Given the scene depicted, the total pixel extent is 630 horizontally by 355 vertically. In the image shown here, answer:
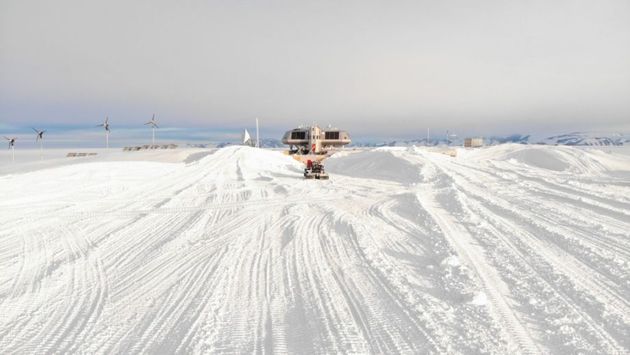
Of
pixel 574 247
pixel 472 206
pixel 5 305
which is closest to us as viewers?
pixel 5 305

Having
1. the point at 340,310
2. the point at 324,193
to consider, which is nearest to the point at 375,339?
the point at 340,310

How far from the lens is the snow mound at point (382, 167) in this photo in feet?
68.2

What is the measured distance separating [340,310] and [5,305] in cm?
448

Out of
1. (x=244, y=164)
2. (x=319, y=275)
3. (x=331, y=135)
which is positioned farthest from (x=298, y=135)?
(x=319, y=275)

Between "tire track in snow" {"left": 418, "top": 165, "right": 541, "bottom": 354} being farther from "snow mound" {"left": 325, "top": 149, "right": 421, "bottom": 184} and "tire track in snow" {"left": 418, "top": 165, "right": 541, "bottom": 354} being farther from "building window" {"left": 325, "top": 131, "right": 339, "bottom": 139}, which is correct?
"building window" {"left": 325, "top": 131, "right": 339, "bottom": 139}

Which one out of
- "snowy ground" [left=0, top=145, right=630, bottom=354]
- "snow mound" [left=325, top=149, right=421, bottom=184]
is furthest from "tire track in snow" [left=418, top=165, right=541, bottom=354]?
"snow mound" [left=325, top=149, right=421, bottom=184]

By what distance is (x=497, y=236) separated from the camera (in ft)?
26.1

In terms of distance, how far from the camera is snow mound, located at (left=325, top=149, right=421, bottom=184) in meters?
20.8

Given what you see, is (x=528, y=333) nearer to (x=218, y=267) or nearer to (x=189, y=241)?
(x=218, y=267)

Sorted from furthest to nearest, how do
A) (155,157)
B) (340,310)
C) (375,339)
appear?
(155,157) < (340,310) < (375,339)

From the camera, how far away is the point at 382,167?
2542 cm

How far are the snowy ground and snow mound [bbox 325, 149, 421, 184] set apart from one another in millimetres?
7492

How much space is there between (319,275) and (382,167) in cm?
2016

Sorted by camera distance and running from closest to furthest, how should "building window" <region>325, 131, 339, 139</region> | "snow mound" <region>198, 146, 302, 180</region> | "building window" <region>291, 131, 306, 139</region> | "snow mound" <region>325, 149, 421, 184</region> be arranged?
"snow mound" <region>325, 149, 421, 184</region> < "snow mound" <region>198, 146, 302, 180</region> < "building window" <region>291, 131, 306, 139</region> < "building window" <region>325, 131, 339, 139</region>
